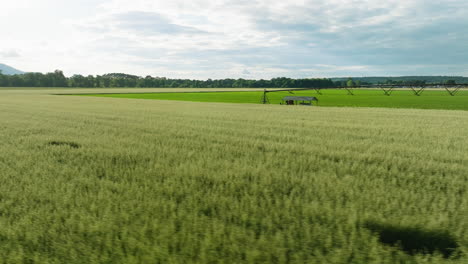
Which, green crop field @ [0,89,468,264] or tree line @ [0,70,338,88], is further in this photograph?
tree line @ [0,70,338,88]

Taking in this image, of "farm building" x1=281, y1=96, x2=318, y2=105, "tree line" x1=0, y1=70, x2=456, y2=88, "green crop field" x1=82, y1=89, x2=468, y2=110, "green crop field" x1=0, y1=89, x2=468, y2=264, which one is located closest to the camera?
"green crop field" x1=0, y1=89, x2=468, y2=264

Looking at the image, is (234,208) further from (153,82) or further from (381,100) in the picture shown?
(153,82)

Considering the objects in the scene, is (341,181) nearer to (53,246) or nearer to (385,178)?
(385,178)

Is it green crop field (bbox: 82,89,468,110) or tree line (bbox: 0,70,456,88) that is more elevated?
tree line (bbox: 0,70,456,88)

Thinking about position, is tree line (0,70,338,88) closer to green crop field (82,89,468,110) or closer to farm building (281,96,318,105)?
green crop field (82,89,468,110)

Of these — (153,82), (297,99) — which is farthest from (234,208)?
(153,82)

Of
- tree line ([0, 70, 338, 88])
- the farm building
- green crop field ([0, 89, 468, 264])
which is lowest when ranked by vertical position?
green crop field ([0, 89, 468, 264])

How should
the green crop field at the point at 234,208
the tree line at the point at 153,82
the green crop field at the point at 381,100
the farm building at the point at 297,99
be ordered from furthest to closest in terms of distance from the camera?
the tree line at the point at 153,82 < the green crop field at the point at 381,100 < the farm building at the point at 297,99 < the green crop field at the point at 234,208

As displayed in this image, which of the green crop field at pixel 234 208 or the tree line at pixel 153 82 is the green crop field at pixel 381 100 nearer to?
the green crop field at pixel 234 208

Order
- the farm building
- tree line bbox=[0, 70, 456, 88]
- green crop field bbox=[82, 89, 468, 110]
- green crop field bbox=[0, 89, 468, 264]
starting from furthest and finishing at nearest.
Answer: tree line bbox=[0, 70, 456, 88] → green crop field bbox=[82, 89, 468, 110] → the farm building → green crop field bbox=[0, 89, 468, 264]

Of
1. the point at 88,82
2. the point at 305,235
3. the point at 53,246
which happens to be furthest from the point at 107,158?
the point at 88,82

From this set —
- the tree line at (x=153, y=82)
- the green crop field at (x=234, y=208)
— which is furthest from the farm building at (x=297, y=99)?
the tree line at (x=153, y=82)

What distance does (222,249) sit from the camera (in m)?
2.77

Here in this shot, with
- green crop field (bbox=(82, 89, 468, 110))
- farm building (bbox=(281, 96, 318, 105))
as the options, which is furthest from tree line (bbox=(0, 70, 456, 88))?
farm building (bbox=(281, 96, 318, 105))
